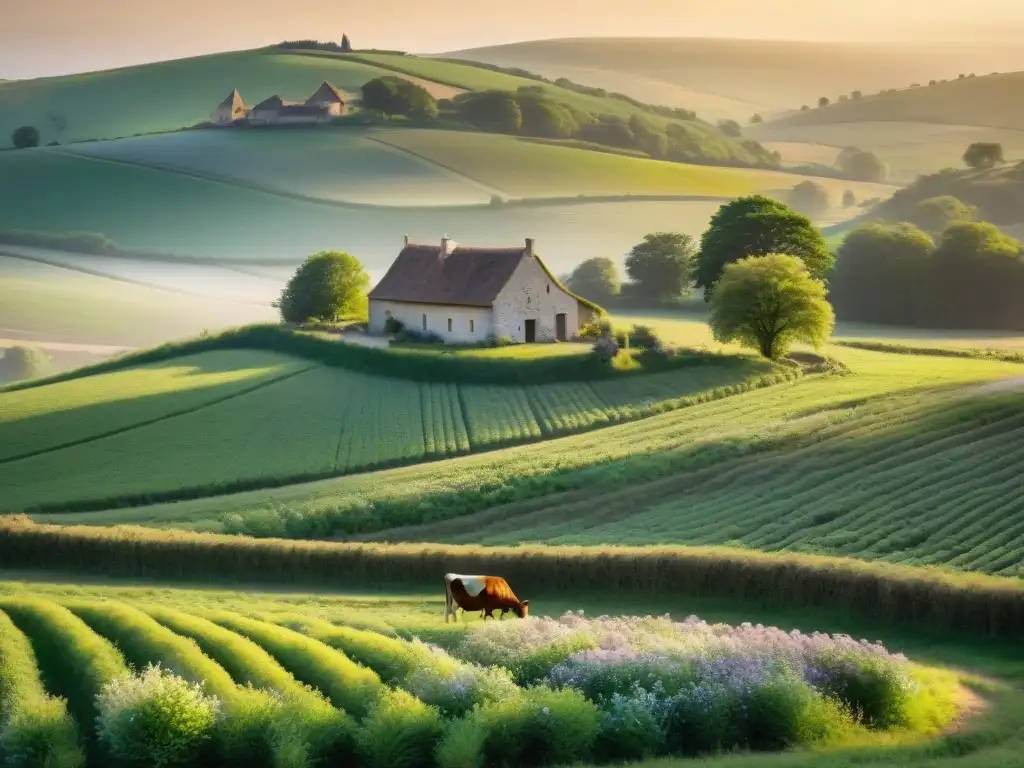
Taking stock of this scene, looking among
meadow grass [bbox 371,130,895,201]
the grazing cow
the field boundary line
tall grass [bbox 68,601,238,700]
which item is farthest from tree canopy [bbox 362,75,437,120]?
tall grass [bbox 68,601,238,700]

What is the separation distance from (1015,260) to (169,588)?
6601 cm

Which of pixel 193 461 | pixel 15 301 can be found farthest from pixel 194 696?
pixel 15 301

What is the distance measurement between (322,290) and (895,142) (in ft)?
279

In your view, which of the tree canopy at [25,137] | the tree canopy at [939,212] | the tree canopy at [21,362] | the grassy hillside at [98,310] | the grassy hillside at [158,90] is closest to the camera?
the tree canopy at [21,362]

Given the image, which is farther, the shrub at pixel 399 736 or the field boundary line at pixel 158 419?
the field boundary line at pixel 158 419

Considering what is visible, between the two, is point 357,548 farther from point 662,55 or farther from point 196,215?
point 662,55

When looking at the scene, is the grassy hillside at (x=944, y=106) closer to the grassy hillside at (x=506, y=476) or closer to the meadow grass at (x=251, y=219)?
the meadow grass at (x=251, y=219)

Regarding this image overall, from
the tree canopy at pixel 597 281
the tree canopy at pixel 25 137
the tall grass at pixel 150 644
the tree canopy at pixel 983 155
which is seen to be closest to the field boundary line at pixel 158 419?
the tall grass at pixel 150 644

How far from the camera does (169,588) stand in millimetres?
30562

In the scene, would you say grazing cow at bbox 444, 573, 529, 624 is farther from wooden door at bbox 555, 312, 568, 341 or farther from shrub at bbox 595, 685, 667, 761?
wooden door at bbox 555, 312, 568, 341

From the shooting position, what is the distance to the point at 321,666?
19594 mm

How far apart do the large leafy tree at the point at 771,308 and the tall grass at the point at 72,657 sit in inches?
1646

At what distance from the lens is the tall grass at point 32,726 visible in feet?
Answer: 56.4

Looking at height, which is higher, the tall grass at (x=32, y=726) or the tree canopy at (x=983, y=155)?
the tree canopy at (x=983, y=155)
